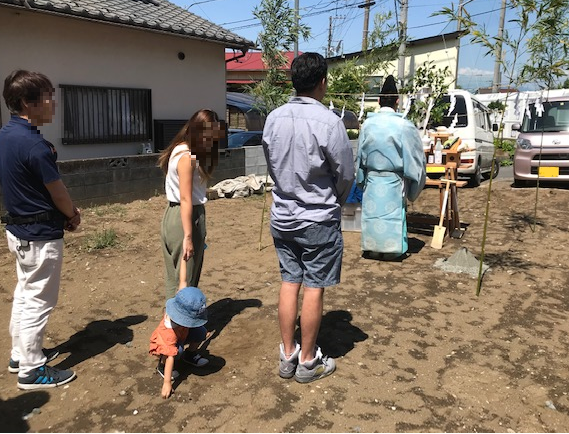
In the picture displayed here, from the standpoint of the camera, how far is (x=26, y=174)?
2650 mm

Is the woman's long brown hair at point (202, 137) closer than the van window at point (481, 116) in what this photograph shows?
Yes

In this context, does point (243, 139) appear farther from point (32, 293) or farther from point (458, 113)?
point (32, 293)

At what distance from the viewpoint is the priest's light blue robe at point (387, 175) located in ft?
16.6

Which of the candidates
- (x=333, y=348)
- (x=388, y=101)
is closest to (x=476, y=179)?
(x=388, y=101)

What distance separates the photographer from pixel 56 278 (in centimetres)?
288

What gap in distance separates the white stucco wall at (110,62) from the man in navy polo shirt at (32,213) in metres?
4.75

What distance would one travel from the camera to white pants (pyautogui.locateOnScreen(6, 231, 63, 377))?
276 cm

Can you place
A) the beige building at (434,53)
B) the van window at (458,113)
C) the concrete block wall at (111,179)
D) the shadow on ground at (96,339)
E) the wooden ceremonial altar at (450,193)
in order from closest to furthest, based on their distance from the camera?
the shadow on ground at (96,339) → the wooden ceremonial altar at (450,193) → the concrete block wall at (111,179) → the van window at (458,113) → the beige building at (434,53)

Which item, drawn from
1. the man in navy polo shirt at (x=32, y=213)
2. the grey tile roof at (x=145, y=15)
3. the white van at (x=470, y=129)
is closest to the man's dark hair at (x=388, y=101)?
the man in navy polo shirt at (x=32, y=213)

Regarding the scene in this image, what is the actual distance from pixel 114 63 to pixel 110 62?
8 centimetres

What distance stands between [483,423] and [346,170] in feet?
4.83

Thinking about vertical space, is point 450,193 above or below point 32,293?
above

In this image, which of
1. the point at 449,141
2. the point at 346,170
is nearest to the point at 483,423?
the point at 346,170

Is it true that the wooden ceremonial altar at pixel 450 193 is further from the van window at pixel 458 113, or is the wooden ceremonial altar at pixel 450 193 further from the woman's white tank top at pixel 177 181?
the van window at pixel 458 113
